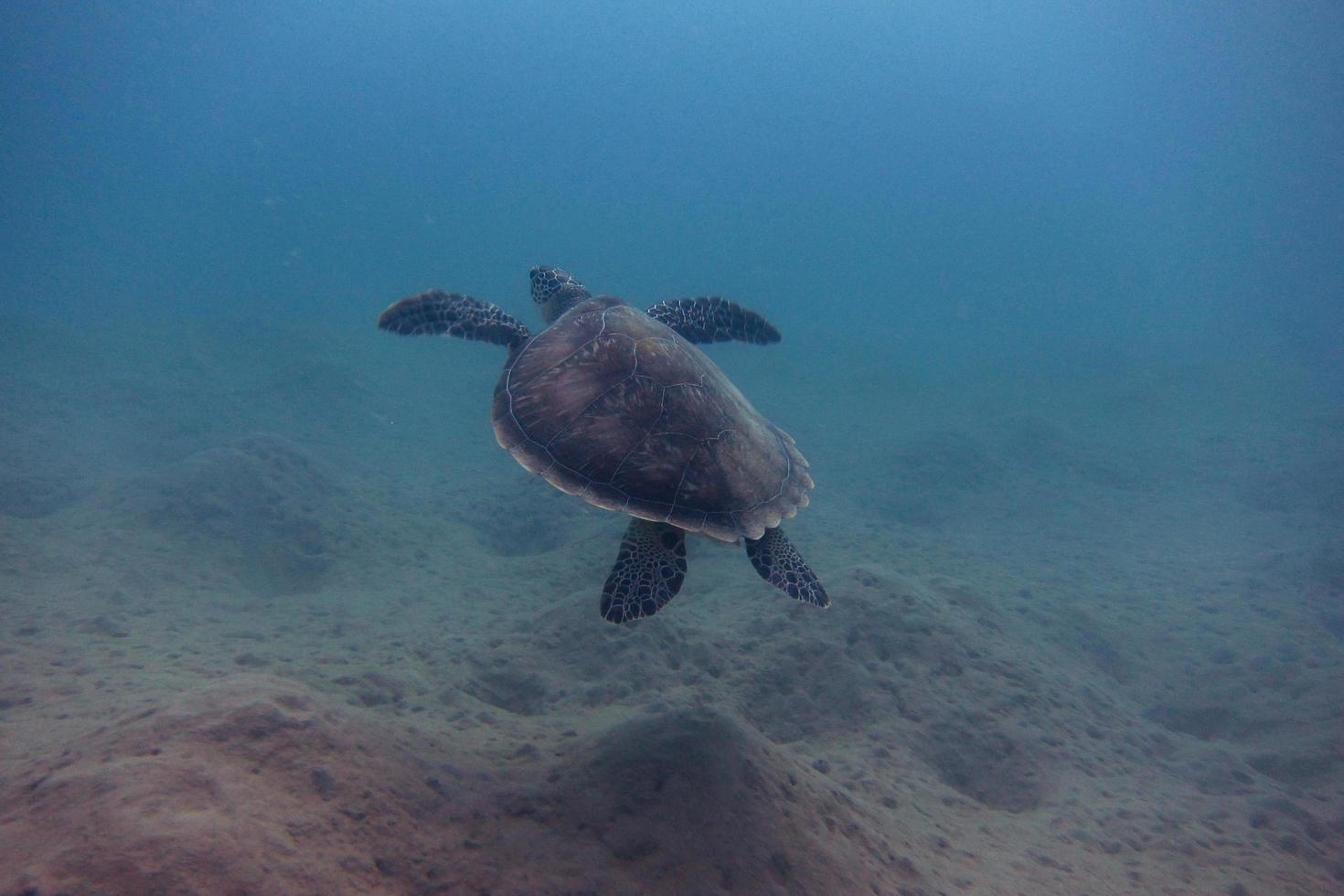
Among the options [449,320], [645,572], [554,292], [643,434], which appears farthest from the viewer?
[554,292]

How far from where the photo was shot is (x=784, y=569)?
5.18 metres

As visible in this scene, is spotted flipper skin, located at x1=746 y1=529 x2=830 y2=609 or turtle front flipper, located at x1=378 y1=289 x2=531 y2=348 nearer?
spotted flipper skin, located at x1=746 y1=529 x2=830 y2=609

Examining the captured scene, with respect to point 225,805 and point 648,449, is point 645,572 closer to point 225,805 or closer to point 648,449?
point 648,449

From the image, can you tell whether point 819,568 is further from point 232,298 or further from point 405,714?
point 232,298

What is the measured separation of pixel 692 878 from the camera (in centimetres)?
319

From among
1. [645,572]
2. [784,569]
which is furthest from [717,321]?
[645,572]

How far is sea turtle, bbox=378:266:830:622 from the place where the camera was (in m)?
4.90

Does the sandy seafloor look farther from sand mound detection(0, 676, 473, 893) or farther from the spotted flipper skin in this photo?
the spotted flipper skin

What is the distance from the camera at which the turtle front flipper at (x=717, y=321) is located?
7.90m

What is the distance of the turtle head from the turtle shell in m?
2.27

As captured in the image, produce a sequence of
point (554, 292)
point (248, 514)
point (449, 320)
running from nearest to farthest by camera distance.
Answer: point (449, 320) < point (554, 292) < point (248, 514)

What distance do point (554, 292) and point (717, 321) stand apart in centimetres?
247

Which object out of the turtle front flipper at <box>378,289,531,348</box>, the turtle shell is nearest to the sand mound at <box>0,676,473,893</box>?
the turtle shell

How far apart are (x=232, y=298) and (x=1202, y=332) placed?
94041mm
